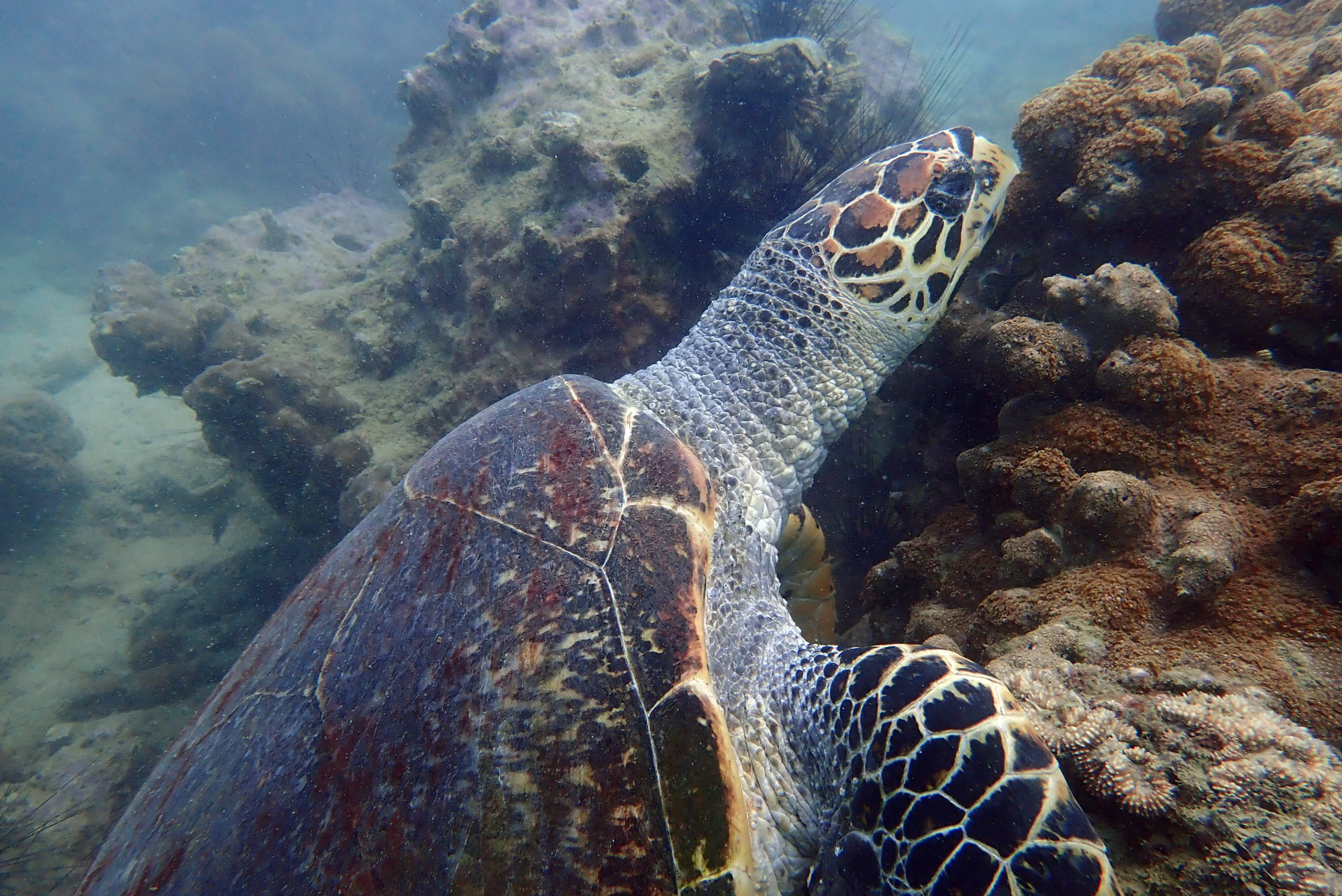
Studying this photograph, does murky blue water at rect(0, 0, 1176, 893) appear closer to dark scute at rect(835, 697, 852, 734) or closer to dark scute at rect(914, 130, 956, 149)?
dark scute at rect(914, 130, 956, 149)

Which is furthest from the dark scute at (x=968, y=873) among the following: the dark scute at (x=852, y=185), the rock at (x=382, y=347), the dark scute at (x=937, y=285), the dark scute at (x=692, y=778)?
the rock at (x=382, y=347)

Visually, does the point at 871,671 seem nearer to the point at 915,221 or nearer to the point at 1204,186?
the point at 915,221

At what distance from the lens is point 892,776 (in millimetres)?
1314

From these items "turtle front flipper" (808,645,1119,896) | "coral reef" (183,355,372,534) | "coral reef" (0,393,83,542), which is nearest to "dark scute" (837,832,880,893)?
"turtle front flipper" (808,645,1119,896)

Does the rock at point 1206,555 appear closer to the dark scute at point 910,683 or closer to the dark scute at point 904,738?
the dark scute at point 910,683

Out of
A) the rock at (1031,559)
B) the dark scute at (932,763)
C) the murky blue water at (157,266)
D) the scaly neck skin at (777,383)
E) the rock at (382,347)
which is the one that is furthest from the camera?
the murky blue water at (157,266)

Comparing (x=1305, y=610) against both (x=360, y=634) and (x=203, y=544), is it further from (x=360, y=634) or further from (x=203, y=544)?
(x=203, y=544)

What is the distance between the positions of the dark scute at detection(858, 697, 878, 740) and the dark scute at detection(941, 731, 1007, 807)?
0.20 m

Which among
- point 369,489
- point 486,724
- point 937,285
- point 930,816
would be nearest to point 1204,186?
point 937,285

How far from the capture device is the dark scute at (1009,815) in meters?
1.12

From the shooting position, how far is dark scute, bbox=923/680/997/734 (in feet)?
4.11

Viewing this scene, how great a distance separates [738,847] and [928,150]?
276 centimetres

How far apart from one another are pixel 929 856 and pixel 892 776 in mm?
162

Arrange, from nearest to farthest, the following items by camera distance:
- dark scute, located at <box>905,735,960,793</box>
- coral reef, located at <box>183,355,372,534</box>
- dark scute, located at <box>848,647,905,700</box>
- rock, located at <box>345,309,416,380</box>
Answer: dark scute, located at <box>905,735,960,793</box> → dark scute, located at <box>848,647,905,700</box> → coral reef, located at <box>183,355,372,534</box> → rock, located at <box>345,309,416,380</box>
